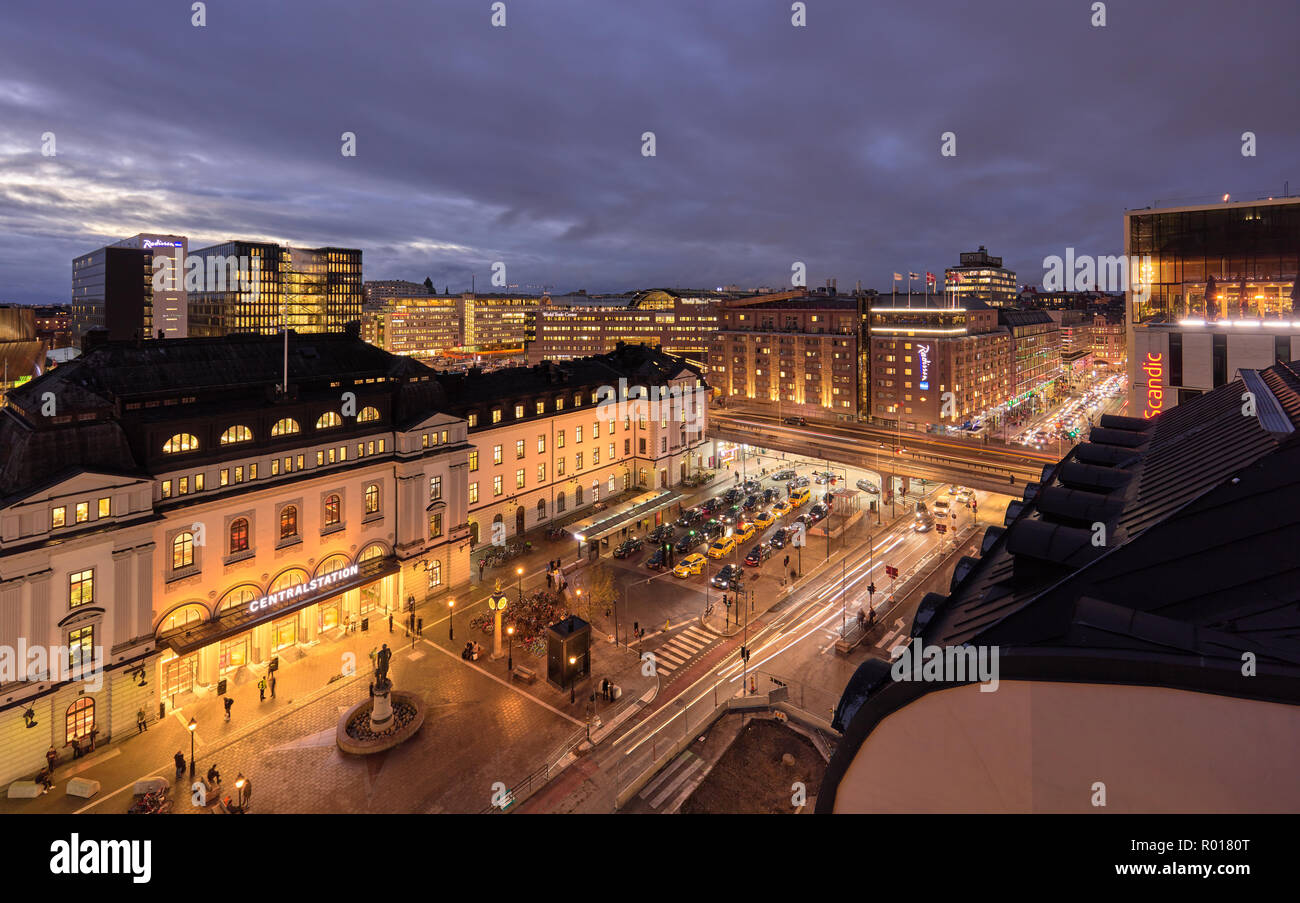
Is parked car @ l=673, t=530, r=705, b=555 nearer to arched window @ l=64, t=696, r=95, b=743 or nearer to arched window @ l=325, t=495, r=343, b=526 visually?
arched window @ l=325, t=495, r=343, b=526

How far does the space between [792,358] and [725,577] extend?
86128 millimetres

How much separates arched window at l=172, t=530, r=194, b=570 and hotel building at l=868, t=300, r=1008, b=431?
10572 centimetres

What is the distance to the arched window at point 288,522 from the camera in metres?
40.3

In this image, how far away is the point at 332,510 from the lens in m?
43.0

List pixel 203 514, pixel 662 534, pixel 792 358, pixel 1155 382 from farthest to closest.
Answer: pixel 792 358, pixel 662 534, pixel 1155 382, pixel 203 514

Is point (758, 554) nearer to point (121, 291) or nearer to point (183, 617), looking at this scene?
point (183, 617)

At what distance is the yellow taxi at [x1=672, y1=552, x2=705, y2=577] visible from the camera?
2078 inches

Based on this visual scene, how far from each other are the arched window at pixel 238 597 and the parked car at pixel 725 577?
3088 cm

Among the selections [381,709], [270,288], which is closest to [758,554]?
[381,709]

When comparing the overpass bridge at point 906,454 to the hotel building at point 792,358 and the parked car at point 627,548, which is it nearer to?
the parked car at point 627,548

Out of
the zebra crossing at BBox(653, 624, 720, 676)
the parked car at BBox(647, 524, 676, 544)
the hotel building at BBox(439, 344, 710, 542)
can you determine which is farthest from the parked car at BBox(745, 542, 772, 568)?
the hotel building at BBox(439, 344, 710, 542)

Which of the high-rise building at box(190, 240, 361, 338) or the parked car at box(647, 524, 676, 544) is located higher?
the high-rise building at box(190, 240, 361, 338)
